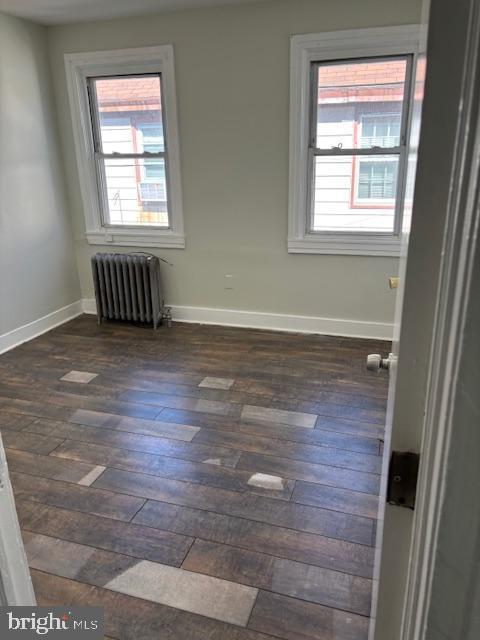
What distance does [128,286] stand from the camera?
4.14 metres

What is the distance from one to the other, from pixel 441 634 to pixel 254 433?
207 centimetres

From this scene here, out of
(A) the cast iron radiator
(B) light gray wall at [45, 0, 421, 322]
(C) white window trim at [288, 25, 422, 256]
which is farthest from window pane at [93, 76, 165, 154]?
(C) white window trim at [288, 25, 422, 256]

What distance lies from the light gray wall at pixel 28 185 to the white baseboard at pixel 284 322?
49.4 inches

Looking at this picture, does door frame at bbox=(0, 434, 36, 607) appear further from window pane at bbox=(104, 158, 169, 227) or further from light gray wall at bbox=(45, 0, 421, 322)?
window pane at bbox=(104, 158, 169, 227)

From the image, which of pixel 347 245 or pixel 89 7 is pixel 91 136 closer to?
pixel 89 7

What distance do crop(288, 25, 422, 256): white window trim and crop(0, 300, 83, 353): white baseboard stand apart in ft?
7.53

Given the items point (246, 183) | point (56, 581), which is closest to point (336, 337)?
point (246, 183)

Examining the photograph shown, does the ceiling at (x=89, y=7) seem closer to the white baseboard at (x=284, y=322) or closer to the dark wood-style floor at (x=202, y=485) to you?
the white baseboard at (x=284, y=322)

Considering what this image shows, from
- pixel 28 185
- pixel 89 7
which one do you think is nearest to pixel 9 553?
pixel 28 185

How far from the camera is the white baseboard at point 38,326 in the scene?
12.3 ft

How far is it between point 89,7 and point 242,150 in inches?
60.7

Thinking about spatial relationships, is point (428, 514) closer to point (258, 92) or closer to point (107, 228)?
point (258, 92)

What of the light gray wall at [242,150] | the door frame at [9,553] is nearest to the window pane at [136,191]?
the light gray wall at [242,150]

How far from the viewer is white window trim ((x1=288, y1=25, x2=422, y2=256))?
3.16m
